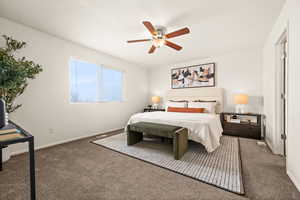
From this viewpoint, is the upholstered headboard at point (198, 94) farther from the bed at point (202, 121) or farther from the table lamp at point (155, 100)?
the table lamp at point (155, 100)

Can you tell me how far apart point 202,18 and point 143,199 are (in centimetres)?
278

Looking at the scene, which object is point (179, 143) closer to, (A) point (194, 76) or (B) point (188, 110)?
(B) point (188, 110)

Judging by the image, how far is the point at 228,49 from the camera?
367 cm

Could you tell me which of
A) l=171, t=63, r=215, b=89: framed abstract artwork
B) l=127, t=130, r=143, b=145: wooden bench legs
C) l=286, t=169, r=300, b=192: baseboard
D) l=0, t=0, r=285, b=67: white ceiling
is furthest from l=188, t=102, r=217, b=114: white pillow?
l=286, t=169, r=300, b=192: baseboard

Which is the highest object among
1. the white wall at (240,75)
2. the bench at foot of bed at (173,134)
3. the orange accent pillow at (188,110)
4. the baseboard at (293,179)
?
the white wall at (240,75)

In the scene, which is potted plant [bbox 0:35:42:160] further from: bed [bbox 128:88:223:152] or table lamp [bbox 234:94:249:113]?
table lamp [bbox 234:94:249:113]

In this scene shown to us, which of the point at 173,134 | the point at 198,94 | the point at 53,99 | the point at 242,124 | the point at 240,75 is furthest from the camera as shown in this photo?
the point at 198,94

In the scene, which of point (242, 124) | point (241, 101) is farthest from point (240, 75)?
point (242, 124)

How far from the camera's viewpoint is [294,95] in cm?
158

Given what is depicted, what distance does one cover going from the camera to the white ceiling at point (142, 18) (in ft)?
6.27

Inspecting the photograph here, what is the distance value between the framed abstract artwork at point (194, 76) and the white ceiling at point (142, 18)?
3.62 feet

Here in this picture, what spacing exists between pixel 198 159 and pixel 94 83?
131 inches

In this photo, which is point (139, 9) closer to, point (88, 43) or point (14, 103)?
point (88, 43)

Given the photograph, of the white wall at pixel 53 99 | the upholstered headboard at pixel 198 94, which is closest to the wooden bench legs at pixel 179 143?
the upholstered headboard at pixel 198 94
